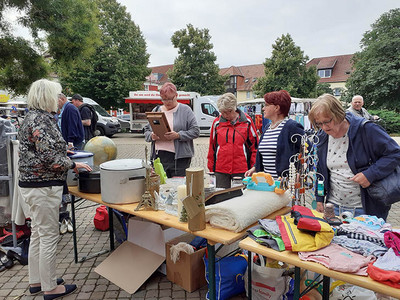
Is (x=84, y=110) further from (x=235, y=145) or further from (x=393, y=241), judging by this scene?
(x=393, y=241)

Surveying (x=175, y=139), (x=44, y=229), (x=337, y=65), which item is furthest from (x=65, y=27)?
(x=337, y=65)

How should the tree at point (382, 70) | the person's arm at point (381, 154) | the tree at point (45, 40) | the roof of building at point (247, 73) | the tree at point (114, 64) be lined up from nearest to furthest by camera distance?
the person's arm at point (381, 154) < the tree at point (45, 40) < the tree at point (114, 64) < the tree at point (382, 70) < the roof of building at point (247, 73)

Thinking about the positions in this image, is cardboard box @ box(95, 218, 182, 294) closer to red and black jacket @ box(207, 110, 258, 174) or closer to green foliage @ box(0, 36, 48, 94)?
red and black jacket @ box(207, 110, 258, 174)

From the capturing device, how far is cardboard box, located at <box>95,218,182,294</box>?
287 centimetres

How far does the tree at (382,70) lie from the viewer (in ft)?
72.0

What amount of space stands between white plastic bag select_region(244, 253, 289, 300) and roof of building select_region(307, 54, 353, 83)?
147 ft

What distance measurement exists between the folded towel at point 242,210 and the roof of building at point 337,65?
4471 centimetres

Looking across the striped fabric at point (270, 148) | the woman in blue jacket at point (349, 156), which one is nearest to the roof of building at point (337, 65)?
the striped fabric at point (270, 148)

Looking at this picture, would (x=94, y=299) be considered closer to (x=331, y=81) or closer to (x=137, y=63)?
(x=137, y=63)

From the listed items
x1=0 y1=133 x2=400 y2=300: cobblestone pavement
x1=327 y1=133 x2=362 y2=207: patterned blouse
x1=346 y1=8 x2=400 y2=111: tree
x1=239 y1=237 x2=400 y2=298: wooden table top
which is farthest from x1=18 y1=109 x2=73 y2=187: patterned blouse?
x1=346 y1=8 x2=400 y2=111: tree

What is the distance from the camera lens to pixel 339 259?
4.66 feet

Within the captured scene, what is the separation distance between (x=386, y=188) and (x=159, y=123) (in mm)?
2124

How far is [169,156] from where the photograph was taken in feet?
11.7

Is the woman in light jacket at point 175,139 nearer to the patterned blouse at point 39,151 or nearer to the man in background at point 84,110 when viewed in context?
the patterned blouse at point 39,151
